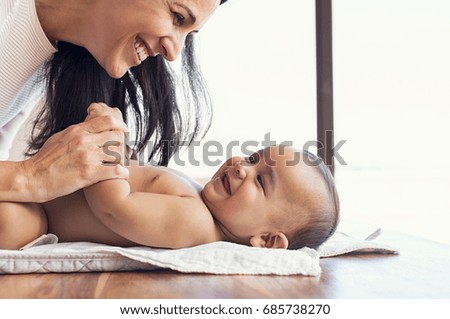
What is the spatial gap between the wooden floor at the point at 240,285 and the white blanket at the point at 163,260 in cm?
2

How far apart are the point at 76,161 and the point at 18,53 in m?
0.60

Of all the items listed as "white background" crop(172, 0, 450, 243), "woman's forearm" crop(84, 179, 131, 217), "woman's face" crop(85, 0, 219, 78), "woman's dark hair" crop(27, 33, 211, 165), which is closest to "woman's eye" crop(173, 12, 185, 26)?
"woman's face" crop(85, 0, 219, 78)

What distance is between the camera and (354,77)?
14.8ft

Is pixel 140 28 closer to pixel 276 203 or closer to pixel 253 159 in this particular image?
pixel 253 159

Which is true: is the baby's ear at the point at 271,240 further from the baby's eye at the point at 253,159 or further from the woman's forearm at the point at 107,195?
the woman's forearm at the point at 107,195

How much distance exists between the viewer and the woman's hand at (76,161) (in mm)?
1324

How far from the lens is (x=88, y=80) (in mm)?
1961

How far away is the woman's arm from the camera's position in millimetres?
1313

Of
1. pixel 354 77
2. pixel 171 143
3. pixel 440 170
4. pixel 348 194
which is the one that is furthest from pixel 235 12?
pixel 171 143

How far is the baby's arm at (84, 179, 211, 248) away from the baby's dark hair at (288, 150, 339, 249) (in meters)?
0.23

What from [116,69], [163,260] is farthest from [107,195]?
[116,69]

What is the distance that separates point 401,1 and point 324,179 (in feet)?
11.5

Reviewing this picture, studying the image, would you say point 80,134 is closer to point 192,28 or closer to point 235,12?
point 192,28

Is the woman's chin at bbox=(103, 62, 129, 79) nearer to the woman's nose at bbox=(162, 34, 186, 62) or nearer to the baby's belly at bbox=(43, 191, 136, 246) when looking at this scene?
the woman's nose at bbox=(162, 34, 186, 62)
